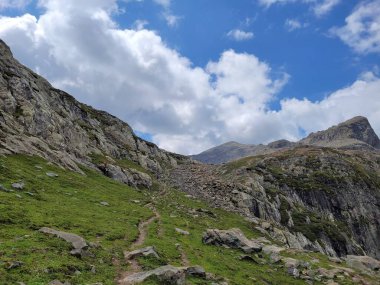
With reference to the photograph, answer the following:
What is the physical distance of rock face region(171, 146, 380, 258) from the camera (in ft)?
361

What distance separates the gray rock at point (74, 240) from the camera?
32122 millimetres

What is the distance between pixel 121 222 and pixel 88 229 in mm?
9072

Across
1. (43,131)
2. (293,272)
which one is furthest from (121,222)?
(43,131)

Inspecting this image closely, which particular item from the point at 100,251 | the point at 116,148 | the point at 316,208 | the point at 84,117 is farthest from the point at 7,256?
the point at 316,208

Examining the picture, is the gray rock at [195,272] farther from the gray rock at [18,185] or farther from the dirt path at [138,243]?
the gray rock at [18,185]

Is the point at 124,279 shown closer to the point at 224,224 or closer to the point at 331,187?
the point at 224,224

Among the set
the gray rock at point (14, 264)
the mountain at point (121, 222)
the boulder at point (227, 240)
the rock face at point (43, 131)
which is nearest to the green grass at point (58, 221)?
the mountain at point (121, 222)

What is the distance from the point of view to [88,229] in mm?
42500

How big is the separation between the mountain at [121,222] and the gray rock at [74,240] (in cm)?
9

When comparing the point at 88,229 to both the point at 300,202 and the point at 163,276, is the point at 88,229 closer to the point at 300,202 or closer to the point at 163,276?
the point at 163,276

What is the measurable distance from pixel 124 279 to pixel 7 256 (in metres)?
8.84

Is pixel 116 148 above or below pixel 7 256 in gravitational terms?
above

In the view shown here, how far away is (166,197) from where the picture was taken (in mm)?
90000

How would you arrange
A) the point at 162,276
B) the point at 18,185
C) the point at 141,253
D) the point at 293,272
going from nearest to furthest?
the point at 162,276
the point at 141,253
the point at 293,272
the point at 18,185
